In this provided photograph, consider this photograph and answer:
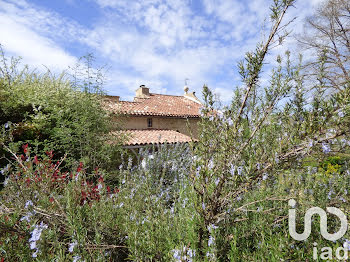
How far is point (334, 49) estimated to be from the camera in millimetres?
16781

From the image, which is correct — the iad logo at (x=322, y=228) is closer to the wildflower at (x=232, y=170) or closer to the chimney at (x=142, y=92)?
the wildflower at (x=232, y=170)

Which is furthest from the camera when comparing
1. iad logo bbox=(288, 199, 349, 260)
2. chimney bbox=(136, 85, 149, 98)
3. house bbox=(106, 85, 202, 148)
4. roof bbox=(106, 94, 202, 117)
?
chimney bbox=(136, 85, 149, 98)

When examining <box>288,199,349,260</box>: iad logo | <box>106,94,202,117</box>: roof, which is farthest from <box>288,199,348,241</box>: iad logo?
<box>106,94,202,117</box>: roof

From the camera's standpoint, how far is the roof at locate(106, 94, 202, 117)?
15195 mm

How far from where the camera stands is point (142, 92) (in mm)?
18969

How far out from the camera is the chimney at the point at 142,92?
62.0 feet

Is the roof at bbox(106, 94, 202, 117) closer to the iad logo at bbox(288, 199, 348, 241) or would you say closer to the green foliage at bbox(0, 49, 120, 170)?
the green foliage at bbox(0, 49, 120, 170)

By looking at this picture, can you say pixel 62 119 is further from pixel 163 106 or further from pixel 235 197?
pixel 163 106

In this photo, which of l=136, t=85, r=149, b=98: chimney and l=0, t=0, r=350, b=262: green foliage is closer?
l=0, t=0, r=350, b=262: green foliage

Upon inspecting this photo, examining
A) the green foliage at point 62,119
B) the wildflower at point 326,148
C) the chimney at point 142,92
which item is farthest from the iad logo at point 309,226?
the chimney at point 142,92

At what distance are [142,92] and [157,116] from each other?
14.0 feet

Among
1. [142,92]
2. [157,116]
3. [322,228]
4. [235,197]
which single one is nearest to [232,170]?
[235,197]

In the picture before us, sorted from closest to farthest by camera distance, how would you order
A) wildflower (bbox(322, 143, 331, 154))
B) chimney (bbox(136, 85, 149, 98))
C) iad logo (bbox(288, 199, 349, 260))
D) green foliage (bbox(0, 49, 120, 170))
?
1. iad logo (bbox(288, 199, 349, 260))
2. wildflower (bbox(322, 143, 331, 154))
3. green foliage (bbox(0, 49, 120, 170))
4. chimney (bbox(136, 85, 149, 98))

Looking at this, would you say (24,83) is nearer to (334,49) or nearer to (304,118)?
(304,118)
